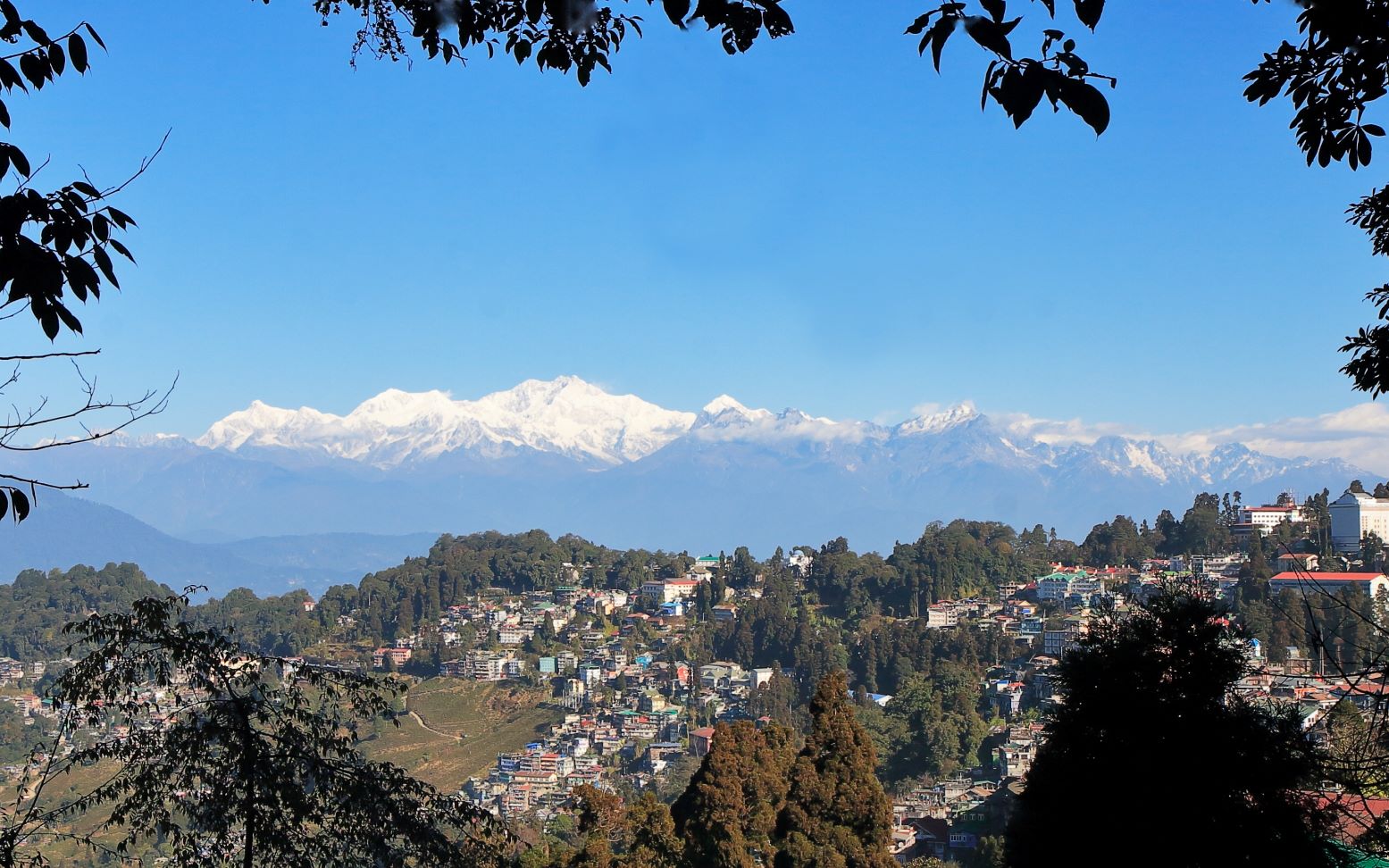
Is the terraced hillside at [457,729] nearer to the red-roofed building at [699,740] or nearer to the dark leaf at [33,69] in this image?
the red-roofed building at [699,740]

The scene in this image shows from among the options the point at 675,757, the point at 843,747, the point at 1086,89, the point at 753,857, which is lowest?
the point at 675,757

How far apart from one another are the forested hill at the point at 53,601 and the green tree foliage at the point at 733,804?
167ft

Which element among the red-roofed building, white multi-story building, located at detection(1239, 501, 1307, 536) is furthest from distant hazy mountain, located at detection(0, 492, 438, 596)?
white multi-story building, located at detection(1239, 501, 1307, 536)

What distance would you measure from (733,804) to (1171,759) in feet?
18.6

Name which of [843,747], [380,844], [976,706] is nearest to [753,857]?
[843,747]

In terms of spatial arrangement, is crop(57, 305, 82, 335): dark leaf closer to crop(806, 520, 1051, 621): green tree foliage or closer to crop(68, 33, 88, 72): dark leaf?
crop(68, 33, 88, 72): dark leaf

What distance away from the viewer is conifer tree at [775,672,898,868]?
1034 centimetres

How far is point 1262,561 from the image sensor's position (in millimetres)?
38594

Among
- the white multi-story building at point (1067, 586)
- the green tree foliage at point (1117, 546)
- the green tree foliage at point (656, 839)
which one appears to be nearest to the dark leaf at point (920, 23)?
the green tree foliage at point (656, 839)

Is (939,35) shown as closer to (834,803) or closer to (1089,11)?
(1089,11)

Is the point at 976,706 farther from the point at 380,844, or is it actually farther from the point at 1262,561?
the point at 380,844

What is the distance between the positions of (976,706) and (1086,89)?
33.7m

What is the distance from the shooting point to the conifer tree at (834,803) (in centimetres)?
1034

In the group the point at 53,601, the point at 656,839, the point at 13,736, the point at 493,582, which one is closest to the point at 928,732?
the point at 656,839
